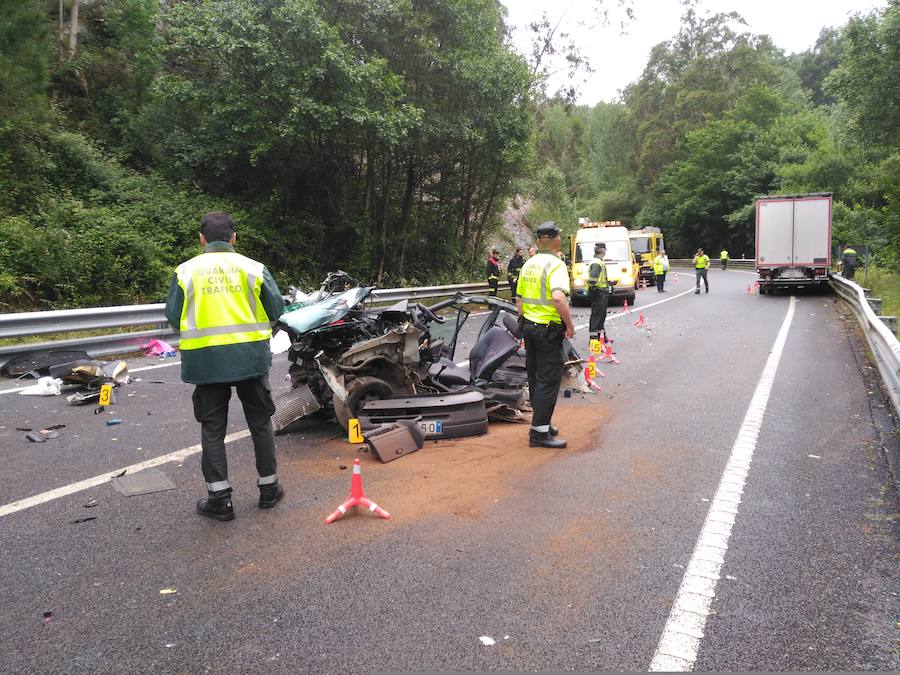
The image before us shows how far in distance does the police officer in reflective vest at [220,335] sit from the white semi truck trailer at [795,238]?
2144cm

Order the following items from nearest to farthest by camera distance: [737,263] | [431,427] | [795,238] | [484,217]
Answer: [431,427]
[795,238]
[484,217]
[737,263]

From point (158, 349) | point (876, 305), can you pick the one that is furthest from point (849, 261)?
point (158, 349)

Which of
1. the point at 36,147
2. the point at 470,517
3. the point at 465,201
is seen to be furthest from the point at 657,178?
the point at 470,517

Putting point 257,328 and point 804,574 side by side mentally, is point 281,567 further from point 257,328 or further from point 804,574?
point 804,574

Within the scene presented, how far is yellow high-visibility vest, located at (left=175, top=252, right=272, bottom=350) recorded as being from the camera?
12.8 ft

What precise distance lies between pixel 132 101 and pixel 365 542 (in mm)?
21317

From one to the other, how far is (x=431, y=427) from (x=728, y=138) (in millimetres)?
57834

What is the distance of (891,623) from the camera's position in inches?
110

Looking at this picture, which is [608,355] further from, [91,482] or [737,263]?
[737,263]

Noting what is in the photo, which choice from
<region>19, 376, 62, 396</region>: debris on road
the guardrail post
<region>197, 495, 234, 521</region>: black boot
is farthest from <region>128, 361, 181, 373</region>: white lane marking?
the guardrail post

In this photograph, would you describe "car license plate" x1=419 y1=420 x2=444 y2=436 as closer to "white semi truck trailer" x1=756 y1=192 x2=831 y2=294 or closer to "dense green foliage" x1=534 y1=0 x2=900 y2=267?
"white semi truck trailer" x1=756 y1=192 x2=831 y2=294

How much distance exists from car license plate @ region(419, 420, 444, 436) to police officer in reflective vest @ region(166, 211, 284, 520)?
1655 millimetres

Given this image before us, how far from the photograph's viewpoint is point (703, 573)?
3.24m

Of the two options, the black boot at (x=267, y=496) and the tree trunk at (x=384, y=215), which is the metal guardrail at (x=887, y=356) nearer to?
the black boot at (x=267, y=496)
